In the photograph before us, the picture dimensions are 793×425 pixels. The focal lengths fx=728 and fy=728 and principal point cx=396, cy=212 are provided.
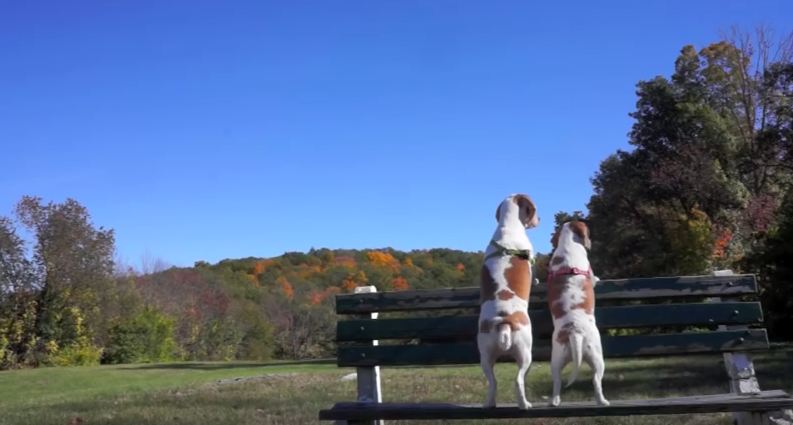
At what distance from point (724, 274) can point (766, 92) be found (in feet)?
92.0

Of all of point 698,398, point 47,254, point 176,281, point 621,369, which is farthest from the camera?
point 176,281

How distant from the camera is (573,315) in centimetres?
377

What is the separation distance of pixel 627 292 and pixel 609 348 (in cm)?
37

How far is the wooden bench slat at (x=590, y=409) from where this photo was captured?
3.69 metres

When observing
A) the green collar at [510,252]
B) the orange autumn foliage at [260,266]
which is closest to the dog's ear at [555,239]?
the green collar at [510,252]

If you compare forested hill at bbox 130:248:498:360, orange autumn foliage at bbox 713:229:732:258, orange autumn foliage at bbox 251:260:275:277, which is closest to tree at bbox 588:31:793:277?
orange autumn foliage at bbox 713:229:732:258

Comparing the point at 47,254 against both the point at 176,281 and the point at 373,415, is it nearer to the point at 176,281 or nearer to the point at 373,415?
the point at 176,281

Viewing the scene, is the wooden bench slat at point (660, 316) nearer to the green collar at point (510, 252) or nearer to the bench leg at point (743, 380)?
the bench leg at point (743, 380)

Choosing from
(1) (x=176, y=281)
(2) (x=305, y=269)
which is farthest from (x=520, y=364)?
(2) (x=305, y=269)

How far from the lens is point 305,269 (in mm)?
53781

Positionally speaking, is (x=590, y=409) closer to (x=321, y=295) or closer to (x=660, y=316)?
(x=660, y=316)

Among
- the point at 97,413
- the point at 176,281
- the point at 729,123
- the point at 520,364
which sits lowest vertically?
the point at 97,413

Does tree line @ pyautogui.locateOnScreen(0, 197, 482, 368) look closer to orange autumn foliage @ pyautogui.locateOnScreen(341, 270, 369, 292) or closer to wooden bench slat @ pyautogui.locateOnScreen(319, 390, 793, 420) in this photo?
orange autumn foliage @ pyautogui.locateOnScreen(341, 270, 369, 292)

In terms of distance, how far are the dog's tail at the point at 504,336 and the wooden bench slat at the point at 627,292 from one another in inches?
35.7
